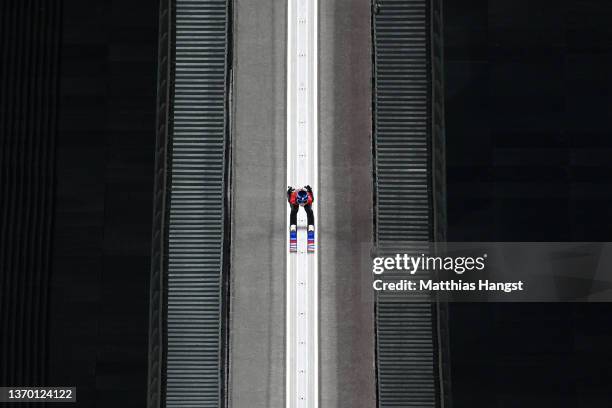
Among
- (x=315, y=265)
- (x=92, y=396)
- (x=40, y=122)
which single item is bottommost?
(x=92, y=396)

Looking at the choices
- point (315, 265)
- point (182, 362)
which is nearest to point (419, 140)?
point (315, 265)

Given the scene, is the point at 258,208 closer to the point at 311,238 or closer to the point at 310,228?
the point at 310,228

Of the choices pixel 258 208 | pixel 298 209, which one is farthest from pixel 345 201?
pixel 258 208

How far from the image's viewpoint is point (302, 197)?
17.4 m

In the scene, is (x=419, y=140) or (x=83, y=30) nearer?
(x=83, y=30)

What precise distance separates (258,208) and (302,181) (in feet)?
4.26

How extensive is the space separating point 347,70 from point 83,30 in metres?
6.44

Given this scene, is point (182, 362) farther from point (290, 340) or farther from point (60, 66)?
point (60, 66)

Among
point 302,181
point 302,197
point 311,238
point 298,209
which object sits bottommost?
point 311,238

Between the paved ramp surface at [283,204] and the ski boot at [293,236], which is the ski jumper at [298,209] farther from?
the paved ramp surface at [283,204]

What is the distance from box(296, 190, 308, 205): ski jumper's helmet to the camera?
17406 millimetres

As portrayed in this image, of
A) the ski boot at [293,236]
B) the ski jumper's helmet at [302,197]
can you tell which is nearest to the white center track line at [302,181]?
the ski boot at [293,236]

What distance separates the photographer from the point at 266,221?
17578mm

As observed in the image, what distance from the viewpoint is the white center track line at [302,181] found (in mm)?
17469
